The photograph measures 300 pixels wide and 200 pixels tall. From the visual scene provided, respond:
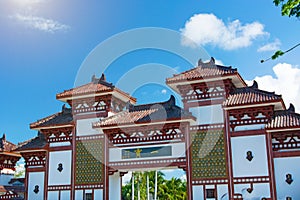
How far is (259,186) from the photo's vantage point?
1305cm

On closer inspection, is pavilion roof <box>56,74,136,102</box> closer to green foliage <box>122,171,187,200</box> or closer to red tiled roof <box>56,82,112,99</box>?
red tiled roof <box>56,82,112,99</box>

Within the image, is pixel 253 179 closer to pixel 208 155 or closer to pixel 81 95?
pixel 208 155

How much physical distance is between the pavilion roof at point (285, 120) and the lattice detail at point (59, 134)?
8.30 meters

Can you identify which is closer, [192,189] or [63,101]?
[192,189]

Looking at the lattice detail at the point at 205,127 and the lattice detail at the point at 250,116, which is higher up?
the lattice detail at the point at 250,116

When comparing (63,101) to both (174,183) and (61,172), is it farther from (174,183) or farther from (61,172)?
(174,183)

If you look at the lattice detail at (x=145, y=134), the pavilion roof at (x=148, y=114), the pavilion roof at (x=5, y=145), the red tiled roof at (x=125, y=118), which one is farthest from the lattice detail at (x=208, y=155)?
the pavilion roof at (x=5, y=145)

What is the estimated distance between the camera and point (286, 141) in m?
13.3

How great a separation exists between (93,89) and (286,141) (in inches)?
316

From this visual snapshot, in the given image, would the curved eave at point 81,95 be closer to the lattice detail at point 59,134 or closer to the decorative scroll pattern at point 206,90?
the lattice detail at point 59,134

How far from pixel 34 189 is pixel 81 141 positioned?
3.10 meters

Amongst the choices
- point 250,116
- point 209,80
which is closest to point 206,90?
point 209,80

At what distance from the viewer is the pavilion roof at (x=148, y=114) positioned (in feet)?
47.6

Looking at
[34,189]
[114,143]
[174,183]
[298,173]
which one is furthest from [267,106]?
[174,183]
